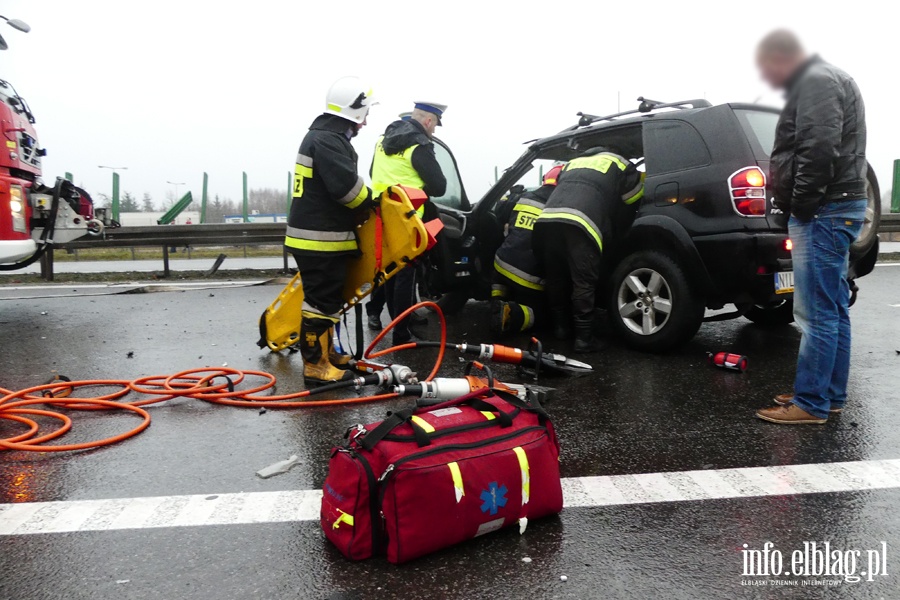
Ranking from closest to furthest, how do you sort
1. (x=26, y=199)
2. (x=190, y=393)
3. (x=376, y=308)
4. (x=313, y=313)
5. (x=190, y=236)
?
(x=190, y=393) < (x=313, y=313) < (x=26, y=199) < (x=376, y=308) < (x=190, y=236)

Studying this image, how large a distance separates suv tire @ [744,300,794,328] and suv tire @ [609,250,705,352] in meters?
1.42

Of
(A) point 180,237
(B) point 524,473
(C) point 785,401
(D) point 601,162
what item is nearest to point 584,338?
(D) point 601,162

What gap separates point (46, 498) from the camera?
2.68 m

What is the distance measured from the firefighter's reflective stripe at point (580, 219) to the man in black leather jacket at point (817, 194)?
1.58m

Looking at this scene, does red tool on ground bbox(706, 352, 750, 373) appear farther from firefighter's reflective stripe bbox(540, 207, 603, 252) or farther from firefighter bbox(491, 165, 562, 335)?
firefighter bbox(491, 165, 562, 335)

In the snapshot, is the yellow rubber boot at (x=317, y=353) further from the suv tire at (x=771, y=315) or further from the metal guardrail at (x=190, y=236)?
the metal guardrail at (x=190, y=236)

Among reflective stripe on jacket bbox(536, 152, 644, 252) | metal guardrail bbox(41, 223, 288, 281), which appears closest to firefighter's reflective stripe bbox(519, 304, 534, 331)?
reflective stripe on jacket bbox(536, 152, 644, 252)

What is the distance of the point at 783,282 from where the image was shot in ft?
14.4

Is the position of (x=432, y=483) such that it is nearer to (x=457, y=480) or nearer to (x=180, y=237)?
(x=457, y=480)

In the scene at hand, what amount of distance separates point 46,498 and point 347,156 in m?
2.43

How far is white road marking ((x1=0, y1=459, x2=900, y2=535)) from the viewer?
246 cm

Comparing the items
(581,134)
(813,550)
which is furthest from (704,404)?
(581,134)

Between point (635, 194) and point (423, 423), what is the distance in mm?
3357

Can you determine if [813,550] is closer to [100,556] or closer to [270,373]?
[100,556]
